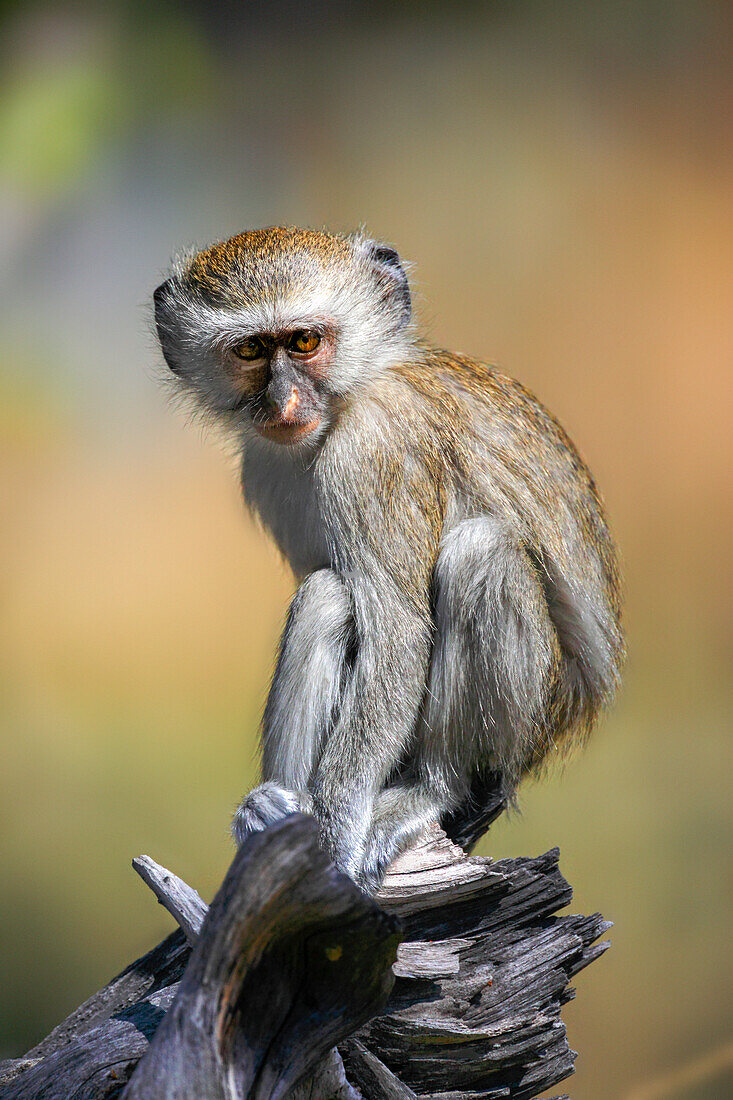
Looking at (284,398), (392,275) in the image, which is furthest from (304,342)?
(392,275)

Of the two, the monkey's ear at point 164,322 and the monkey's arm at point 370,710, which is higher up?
the monkey's ear at point 164,322

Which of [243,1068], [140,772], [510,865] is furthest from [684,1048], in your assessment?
[243,1068]

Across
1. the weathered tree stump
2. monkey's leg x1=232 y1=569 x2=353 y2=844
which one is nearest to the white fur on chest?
monkey's leg x1=232 y1=569 x2=353 y2=844

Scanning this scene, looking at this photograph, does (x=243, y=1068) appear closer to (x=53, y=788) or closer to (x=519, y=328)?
(x=53, y=788)

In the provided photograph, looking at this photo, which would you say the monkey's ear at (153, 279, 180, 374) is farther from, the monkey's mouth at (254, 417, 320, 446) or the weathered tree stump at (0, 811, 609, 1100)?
the weathered tree stump at (0, 811, 609, 1100)

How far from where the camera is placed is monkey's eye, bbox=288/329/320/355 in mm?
3439

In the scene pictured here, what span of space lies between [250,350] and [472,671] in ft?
4.30

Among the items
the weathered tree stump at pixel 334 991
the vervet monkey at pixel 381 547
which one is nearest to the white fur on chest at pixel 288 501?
the vervet monkey at pixel 381 547

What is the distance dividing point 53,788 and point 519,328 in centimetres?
345

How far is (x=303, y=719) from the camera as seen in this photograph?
336cm

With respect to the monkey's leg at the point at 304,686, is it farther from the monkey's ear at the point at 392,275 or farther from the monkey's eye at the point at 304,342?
the monkey's ear at the point at 392,275

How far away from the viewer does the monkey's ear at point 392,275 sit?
3773 mm

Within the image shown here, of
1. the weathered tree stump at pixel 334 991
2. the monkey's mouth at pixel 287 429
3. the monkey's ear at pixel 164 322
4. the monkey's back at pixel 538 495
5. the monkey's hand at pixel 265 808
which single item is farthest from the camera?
the monkey's ear at pixel 164 322

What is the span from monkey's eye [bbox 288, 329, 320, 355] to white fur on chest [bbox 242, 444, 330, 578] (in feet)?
1.15
